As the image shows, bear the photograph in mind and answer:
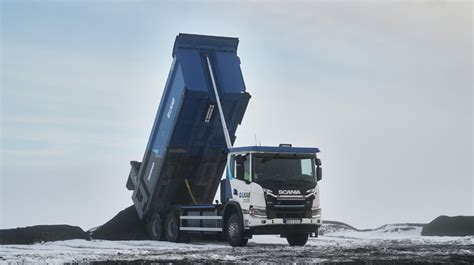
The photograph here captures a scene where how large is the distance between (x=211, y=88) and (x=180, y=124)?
1.37 meters

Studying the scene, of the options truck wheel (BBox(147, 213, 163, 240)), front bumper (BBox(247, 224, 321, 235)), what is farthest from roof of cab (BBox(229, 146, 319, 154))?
truck wheel (BBox(147, 213, 163, 240))

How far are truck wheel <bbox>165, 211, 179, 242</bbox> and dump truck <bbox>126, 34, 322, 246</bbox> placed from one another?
29 millimetres

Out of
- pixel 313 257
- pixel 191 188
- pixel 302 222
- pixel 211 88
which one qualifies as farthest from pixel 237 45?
pixel 313 257

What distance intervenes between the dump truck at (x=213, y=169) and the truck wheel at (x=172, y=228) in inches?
1.1

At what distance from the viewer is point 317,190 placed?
1975cm

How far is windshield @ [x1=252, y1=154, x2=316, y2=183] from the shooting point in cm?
1936

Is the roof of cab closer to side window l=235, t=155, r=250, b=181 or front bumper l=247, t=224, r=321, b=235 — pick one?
side window l=235, t=155, r=250, b=181

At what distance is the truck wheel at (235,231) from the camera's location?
19.5 meters

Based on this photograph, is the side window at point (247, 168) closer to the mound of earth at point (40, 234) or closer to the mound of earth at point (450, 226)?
the mound of earth at point (40, 234)

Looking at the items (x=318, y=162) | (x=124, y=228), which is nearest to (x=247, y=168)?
(x=318, y=162)

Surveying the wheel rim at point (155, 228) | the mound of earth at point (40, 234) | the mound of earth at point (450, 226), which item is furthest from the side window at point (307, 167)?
the mound of earth at point (450, 226)

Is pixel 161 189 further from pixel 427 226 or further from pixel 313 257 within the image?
pixel 427 226

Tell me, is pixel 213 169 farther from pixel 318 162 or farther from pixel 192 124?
pixel 318 162

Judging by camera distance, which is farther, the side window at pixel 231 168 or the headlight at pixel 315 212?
the side window at pixel 231 168
